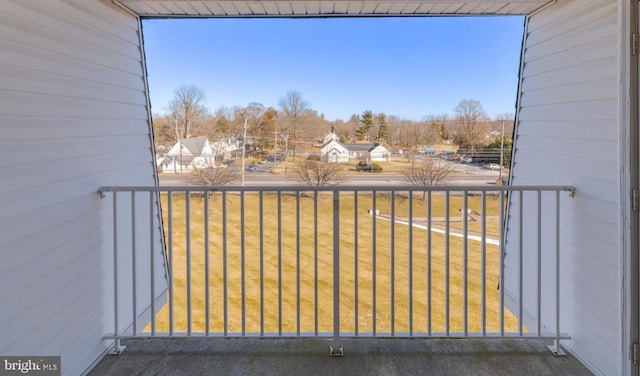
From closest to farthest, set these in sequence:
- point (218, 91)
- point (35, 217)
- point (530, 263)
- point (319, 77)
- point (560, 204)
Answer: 1. point (35, 217)
2. point (560, 204)
3. point (530, 263)
4. point (218, 91)
5. point (319, 77)

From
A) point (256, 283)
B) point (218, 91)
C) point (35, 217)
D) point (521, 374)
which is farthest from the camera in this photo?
point (256, 283)

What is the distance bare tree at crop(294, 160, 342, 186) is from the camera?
10.3 feet

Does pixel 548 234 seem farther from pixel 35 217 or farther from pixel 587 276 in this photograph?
pixel 35 217

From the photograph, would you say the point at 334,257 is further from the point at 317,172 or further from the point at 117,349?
the point at 117,349

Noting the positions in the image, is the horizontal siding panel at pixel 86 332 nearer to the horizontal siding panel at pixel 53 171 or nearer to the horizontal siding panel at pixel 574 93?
the horizontal siding panel at pixel 53 171

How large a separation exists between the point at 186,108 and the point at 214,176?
0.96m

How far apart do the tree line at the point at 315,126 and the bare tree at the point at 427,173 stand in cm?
24

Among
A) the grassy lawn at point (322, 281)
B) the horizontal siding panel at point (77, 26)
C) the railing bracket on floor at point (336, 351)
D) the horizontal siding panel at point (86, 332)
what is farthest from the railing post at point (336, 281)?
the grassy lawn at point (322, 281)

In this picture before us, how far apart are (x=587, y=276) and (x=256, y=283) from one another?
175 inches

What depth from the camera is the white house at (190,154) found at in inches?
128

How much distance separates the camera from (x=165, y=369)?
7.00ft

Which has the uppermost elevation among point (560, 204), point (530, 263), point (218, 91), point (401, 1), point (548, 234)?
point (401, 1)

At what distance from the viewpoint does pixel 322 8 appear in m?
2.80

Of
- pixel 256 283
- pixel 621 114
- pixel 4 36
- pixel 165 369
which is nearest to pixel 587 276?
pixel 621 114
